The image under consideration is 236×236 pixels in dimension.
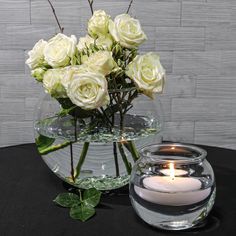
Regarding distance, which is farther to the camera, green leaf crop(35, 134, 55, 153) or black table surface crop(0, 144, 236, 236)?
green leaf crop(35, 134, 55, 153)

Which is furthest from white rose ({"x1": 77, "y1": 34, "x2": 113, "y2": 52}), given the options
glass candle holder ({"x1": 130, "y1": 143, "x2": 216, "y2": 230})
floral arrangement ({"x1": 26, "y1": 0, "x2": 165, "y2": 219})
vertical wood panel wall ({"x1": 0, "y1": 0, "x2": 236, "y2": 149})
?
vertical wood panel wall ({"x1": 0, "y1": 0, "x2": 236, "y2": 149})

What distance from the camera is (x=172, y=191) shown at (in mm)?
771

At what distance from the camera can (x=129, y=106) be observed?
0.94 m

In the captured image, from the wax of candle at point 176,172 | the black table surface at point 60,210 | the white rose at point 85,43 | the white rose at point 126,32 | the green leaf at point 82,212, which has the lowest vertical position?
the black table surface at point 60,210

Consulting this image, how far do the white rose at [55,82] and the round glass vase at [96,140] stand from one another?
0.06 m

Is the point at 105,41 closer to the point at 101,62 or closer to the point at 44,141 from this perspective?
the point at 101,62

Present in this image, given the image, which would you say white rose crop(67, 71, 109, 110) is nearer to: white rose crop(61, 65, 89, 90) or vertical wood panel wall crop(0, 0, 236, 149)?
white rose crop(61, 65, 89, 90)

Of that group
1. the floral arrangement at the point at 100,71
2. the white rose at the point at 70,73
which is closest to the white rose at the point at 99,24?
the floral arrangement at the point at 100,71

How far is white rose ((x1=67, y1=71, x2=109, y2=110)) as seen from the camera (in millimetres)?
825

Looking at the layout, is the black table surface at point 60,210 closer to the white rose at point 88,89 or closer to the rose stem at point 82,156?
the rose stem at point 82,156

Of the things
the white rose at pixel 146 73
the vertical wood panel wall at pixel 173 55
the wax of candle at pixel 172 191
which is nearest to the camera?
the wax of candle at pixel 172 191

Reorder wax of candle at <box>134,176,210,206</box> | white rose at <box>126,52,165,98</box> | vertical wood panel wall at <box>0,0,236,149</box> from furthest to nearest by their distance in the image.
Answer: vertical wood panel wall at <box>0,0,236,149</box>
white rose at <box>126,52,165,98</box>
wax of candle at <box>134,176,210,206</box>

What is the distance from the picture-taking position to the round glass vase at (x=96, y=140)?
0.91 m

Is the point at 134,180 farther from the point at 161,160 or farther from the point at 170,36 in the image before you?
the point at 170,36
